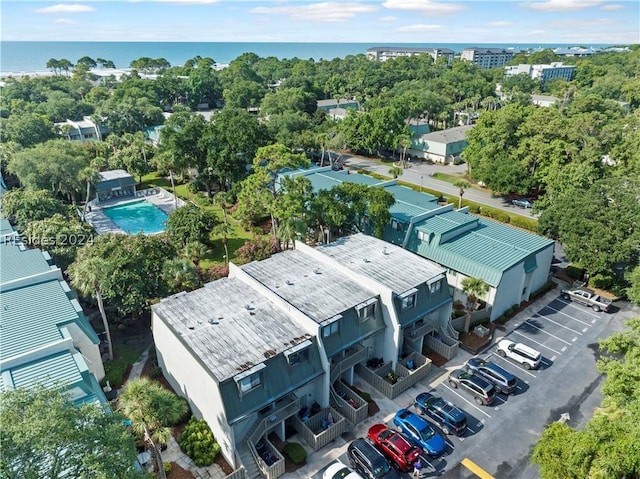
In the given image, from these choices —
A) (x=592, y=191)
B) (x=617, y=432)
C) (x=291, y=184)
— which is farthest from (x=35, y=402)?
(x=592, y=191)

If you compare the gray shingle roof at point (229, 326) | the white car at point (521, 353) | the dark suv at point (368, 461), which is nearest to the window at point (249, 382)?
the gray shingle roof at point (229, 326)

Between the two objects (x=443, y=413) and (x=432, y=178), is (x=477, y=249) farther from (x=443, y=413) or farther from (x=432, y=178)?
(x=432, y=178)

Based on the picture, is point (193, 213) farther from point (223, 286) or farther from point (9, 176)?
point (9, 176)

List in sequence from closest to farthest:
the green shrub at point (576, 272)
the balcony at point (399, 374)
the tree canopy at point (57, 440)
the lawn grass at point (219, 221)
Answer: the tree canopy at point (57, 440) < the balcony at point (399, 374) < the green shrub at point (576, 272) < the lawn grass at point (219, 221)

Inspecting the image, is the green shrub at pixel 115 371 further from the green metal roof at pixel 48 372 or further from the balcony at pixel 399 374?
the balcony at pixel 399 374

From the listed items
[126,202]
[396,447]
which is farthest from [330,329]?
[126,202]

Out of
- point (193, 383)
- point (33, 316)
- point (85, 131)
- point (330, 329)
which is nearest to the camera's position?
point (193, 383)
